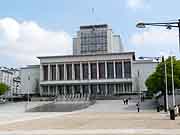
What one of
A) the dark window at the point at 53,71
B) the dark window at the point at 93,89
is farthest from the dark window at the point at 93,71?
the dark window at the point at 53,71

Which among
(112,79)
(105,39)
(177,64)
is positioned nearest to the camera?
(177,64)

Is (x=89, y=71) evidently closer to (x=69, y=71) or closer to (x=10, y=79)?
(x=69, y=71)

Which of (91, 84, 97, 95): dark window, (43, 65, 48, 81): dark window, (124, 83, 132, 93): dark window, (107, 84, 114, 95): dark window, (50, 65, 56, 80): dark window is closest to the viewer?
(124, 83, 132, 93): dark window

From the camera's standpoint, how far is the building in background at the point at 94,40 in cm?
15675

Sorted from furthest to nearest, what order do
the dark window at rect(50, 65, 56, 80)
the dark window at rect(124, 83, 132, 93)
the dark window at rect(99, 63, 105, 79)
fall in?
1. the dark window at rect(50, 65, 56, 80)
2. the dark window at rect(99, 63, 105, 79)
3. the dark window at rect(124, 83, 132, 93)

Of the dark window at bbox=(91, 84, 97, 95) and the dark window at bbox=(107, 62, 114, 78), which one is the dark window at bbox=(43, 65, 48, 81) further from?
the dark window at bbox=(107, 62, 114, 78)

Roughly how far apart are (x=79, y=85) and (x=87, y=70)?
6.90 metres

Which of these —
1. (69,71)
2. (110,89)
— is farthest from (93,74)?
(69,71)

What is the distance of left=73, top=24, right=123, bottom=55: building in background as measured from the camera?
157 metres

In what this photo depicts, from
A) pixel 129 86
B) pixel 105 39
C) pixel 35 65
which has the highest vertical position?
pixel 105 39

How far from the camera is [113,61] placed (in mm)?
127938

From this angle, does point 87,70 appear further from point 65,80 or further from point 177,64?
point 177,64

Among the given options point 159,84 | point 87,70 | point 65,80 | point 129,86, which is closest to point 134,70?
point 129,86

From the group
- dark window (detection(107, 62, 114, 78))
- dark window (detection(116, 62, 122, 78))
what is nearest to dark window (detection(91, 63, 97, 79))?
dark window (detection(107, 62, 114, 78))
